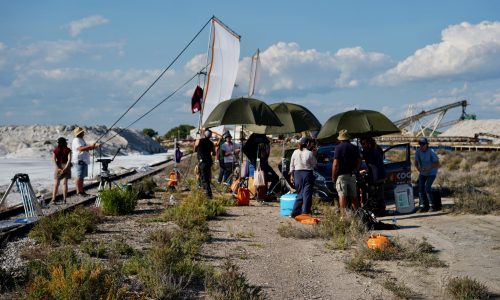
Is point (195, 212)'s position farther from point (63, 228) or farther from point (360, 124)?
point (360, 124)

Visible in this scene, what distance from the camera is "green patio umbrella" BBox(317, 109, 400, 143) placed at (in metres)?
13.6

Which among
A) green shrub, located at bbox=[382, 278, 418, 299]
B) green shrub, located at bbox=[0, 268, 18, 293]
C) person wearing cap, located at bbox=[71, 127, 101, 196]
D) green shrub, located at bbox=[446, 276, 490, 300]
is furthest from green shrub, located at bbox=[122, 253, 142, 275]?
person wearing cap, located at bbox=[71, 127, 101, 196]

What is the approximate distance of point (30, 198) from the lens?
461 inches

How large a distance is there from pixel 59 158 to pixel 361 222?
7.74 meters

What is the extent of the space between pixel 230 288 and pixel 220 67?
45.9ft

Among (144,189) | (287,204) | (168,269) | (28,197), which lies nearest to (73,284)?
(168,269)

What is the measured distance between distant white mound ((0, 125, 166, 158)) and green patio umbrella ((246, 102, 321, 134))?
144ft

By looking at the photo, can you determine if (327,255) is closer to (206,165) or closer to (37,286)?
(37,286)

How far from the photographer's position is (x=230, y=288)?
6.40 meters

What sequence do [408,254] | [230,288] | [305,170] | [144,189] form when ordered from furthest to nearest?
[144,189] → [305,170] → [408,254] → [230,288]

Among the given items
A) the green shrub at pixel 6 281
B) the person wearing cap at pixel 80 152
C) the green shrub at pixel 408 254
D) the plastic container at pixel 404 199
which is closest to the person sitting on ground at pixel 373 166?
the plastic container at pixel 404 199

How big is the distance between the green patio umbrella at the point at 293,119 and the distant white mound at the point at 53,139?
43917 millimetres

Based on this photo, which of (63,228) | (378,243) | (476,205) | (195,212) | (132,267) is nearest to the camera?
(132,267)

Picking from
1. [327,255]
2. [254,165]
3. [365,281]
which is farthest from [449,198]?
[365,281]
